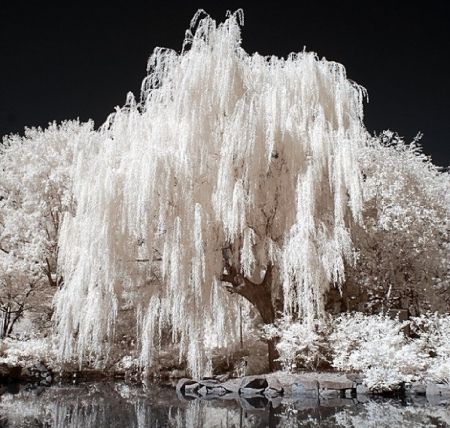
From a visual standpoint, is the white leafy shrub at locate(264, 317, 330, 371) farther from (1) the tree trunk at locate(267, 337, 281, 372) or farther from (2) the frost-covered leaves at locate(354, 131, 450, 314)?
(2) the frost-covered leaves at locate(354, 131, 450, 314)

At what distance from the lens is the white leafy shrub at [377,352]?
10141 mm

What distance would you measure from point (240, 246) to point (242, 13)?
16.4 feet

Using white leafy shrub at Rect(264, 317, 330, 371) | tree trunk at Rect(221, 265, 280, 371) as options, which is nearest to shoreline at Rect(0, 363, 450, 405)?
white leafy shrub at Rect(264, 317, 330, 371)

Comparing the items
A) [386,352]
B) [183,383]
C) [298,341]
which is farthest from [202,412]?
[386,352]

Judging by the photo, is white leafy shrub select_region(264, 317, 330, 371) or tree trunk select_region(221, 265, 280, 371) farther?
tree trunk select_region(221, 265, 280, 371)

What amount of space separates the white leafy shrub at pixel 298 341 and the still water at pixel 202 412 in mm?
1280

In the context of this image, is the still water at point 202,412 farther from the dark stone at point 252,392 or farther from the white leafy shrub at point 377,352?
the white leafy shrub at point 377,352

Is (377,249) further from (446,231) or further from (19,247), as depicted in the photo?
(19,247)

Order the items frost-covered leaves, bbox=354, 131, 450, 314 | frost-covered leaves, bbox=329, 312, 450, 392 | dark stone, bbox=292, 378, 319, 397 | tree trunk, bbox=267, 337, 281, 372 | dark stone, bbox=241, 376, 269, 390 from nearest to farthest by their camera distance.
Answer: frost-covered leaves, bbox=329, 312, 450, 392 < dark stone, bbox=292, 378, 319, 397 < dark stone, bbox=241, 376, 269, 390 < tree trunk, bbox=267, 337, 281, 372 < frost-covered leaves, bbox=354, 131, 450, 314

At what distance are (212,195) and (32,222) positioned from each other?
7490 millimetres

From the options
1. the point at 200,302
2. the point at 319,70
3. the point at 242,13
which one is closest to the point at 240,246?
the point at 200,302

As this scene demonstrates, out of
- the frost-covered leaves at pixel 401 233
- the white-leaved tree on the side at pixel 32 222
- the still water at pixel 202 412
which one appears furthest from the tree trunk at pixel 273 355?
the white-leaved tree on the side at pixel 32 222

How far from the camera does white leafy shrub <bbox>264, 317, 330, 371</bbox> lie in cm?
1087

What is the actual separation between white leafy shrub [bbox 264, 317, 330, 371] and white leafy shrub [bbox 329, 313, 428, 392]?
0.34 meters
